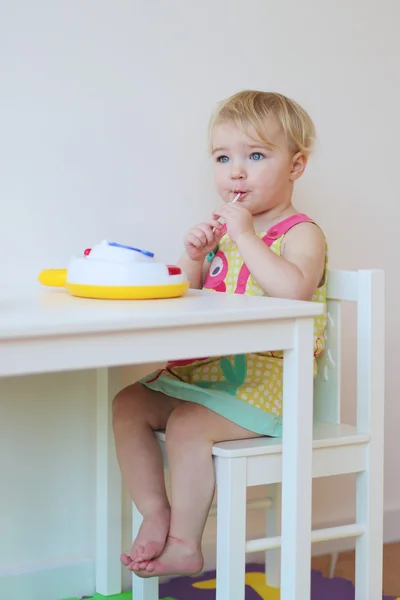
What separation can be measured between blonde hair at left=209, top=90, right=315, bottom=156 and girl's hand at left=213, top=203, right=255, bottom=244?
5.8 inches

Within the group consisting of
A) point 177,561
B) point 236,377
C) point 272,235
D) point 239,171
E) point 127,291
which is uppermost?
point 239,171

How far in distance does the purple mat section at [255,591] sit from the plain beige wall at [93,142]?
0.14 meters

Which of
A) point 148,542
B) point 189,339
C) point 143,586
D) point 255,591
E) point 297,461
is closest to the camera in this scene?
point 189,339

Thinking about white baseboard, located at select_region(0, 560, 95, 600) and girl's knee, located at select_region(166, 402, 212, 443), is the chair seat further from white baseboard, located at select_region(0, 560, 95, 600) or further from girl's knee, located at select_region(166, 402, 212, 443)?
white baseboard, located at select_region(0, 560, 95, 600)

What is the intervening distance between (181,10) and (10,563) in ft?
3.48

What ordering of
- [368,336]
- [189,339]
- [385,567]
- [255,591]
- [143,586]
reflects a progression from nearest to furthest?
[189,339]
[368,336]
[143,586]
[255,591]
[385,567]

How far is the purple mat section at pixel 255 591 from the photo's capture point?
158 cm

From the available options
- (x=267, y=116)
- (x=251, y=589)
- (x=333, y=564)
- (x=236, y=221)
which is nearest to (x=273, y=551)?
(x=251, y=589)

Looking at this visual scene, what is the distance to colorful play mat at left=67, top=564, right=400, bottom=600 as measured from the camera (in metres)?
1.57

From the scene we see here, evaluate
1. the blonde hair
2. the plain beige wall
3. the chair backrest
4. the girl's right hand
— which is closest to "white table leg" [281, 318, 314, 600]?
the chair backrest

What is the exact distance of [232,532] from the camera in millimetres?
1202

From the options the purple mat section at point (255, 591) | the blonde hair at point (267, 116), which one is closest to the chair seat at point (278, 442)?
the purple mat section at point (255, 591)

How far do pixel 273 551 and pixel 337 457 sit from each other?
41 cm

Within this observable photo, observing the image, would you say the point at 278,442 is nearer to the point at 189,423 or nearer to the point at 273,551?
the point at 189,423
